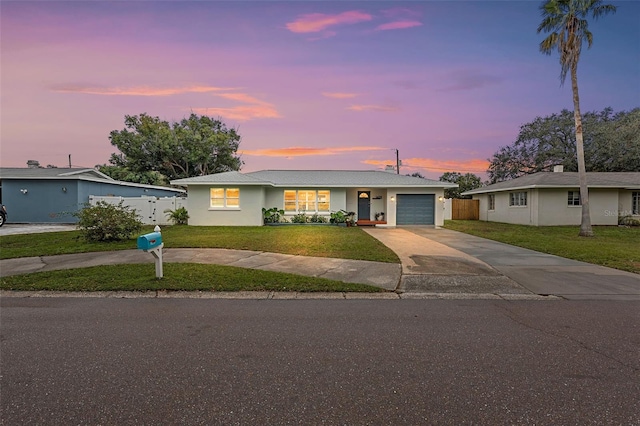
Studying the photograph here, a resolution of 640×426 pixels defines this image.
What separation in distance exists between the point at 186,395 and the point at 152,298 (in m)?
3.54

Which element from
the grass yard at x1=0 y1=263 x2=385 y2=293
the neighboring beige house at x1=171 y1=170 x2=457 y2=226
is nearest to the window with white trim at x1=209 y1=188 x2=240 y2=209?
the neighboring beige house at x1=171 y1=170 x2=457 y2=226

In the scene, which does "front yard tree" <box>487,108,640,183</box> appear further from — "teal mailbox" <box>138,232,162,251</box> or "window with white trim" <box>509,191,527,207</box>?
"teal mailbox" <box>138,232,162,251</box>

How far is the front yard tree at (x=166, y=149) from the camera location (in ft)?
117

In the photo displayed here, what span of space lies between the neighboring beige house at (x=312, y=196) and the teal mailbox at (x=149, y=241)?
12.4 metres

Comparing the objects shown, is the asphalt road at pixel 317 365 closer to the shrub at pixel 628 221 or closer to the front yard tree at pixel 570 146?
the shrub at pixel 628 221

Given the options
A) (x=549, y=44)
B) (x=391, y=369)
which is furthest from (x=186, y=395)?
(x=549, y=44)

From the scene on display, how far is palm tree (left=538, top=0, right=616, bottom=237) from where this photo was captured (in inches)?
640

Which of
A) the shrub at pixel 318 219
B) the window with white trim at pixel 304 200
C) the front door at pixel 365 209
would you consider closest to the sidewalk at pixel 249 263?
the shrub at pixel 318 219

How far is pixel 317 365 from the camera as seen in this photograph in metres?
3.08

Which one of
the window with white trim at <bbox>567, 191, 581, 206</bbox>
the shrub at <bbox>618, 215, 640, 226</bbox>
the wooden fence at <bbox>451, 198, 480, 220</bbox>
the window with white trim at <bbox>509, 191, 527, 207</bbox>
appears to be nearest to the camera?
the shrub at <bbox>618, 215, 640, 226</bbox>

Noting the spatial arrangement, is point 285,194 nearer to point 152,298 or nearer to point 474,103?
point 474,103

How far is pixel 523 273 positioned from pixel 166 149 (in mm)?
37001

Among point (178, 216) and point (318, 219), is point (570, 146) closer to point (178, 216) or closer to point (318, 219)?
point (318, 219)

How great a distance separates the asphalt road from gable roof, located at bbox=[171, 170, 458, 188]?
14.5m
